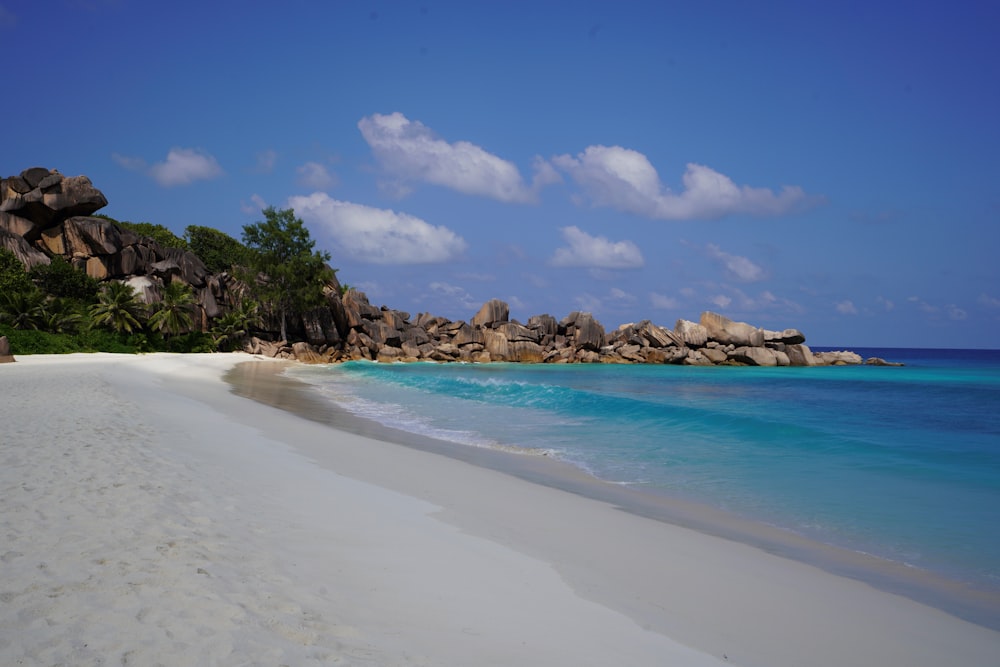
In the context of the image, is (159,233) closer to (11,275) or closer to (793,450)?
(11,275)

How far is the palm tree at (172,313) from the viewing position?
4447 centimetres

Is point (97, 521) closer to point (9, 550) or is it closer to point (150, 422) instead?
point (9, 550)

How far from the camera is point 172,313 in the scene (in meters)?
44.9

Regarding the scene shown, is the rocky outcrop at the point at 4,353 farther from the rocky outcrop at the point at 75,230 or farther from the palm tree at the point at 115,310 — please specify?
the rocky outcrop at the point at 75,230

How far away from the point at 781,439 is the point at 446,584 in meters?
12.8

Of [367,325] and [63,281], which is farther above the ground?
[63,281]

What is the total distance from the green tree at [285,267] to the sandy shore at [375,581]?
49.5m

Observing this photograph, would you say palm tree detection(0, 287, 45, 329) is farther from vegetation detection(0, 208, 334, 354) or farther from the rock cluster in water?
the rock cluster in water

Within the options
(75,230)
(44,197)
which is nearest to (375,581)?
(75,230)

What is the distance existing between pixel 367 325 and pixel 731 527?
56.6m

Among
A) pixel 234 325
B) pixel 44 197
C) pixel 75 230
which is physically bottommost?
pixel 234 325

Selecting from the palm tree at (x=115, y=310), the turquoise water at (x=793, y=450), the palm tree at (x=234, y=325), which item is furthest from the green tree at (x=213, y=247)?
the turquoise water at (x=793, y=450)

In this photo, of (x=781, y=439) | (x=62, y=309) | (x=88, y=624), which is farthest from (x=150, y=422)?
(x=62, y=309)

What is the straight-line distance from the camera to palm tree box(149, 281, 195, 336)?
146 ft
